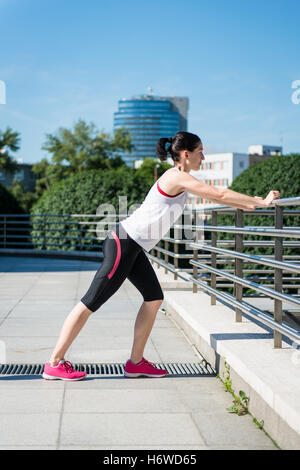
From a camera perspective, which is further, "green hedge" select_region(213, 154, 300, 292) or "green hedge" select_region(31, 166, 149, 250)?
"green hedge" select_region(31, 166, 149, 250)

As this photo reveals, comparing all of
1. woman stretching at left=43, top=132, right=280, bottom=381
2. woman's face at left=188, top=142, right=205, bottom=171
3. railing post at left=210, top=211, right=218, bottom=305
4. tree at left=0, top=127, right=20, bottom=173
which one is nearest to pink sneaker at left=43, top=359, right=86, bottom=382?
woman stretching at left=43, top=132, right=280, bottom=381

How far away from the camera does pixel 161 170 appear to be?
4643 inches

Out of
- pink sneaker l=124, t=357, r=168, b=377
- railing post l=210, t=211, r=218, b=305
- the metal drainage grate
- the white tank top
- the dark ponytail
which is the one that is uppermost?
the dark ponytail

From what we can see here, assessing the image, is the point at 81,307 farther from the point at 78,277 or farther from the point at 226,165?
the point at 226,165

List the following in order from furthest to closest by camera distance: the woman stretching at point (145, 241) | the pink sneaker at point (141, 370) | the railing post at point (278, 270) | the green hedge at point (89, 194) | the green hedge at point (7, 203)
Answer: the green hedge at point (7, 203) → the green hedge at point (89, 194) → the pink sneaker at point (141, 370) → the railing post at point (278, 270) → the woman stretching at point (145, 241)

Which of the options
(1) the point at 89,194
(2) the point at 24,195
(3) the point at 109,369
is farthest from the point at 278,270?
(2) the point at 24,195

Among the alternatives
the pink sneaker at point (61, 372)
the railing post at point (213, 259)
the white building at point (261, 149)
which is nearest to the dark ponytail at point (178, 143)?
the pink sneaker at point (61, 372)

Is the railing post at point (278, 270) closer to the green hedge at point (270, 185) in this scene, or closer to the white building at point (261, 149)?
the green hedge at point (270, 185)

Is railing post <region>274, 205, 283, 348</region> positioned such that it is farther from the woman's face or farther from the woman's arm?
the woman's face

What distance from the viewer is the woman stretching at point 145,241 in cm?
400

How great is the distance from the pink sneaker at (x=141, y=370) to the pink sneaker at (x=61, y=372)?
0.38 m

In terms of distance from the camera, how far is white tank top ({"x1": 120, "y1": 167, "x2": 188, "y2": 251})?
411cm

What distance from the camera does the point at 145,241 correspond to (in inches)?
166

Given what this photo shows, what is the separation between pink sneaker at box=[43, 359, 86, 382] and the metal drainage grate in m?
0.25
